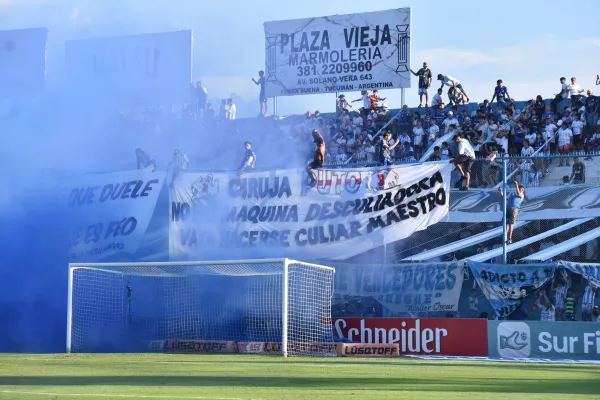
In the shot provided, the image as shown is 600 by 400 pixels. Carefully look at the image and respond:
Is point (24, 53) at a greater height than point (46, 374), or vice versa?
point (24, 53)

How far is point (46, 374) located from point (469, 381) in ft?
18.0

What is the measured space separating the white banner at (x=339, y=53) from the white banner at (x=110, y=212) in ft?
22.1

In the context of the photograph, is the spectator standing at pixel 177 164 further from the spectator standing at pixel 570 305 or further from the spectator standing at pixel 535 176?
the spectator standing at pixel 570 305

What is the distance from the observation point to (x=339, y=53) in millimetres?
29641

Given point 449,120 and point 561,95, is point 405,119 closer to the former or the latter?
point 449,120

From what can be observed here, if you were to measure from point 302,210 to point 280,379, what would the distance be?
1118 cm

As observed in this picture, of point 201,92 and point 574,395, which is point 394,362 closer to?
point 574,395

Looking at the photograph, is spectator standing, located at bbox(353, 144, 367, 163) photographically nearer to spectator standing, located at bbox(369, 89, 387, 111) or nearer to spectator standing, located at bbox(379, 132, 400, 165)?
spectator standing, located at bbox(379, 132, 400, 165)

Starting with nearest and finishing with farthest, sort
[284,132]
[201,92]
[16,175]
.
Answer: [16,175]
[284,132]
[201,92]

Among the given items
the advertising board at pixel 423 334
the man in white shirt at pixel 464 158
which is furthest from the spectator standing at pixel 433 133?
the advertising board at pixel 423 334

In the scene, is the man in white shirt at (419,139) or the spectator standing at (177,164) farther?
the man in white shirt at (419,139)

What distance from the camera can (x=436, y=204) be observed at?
2261 cm

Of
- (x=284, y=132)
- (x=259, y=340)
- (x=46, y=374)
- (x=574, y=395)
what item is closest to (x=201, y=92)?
(x=284, y=132)

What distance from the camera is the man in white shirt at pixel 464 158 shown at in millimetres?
Answer: 22250
